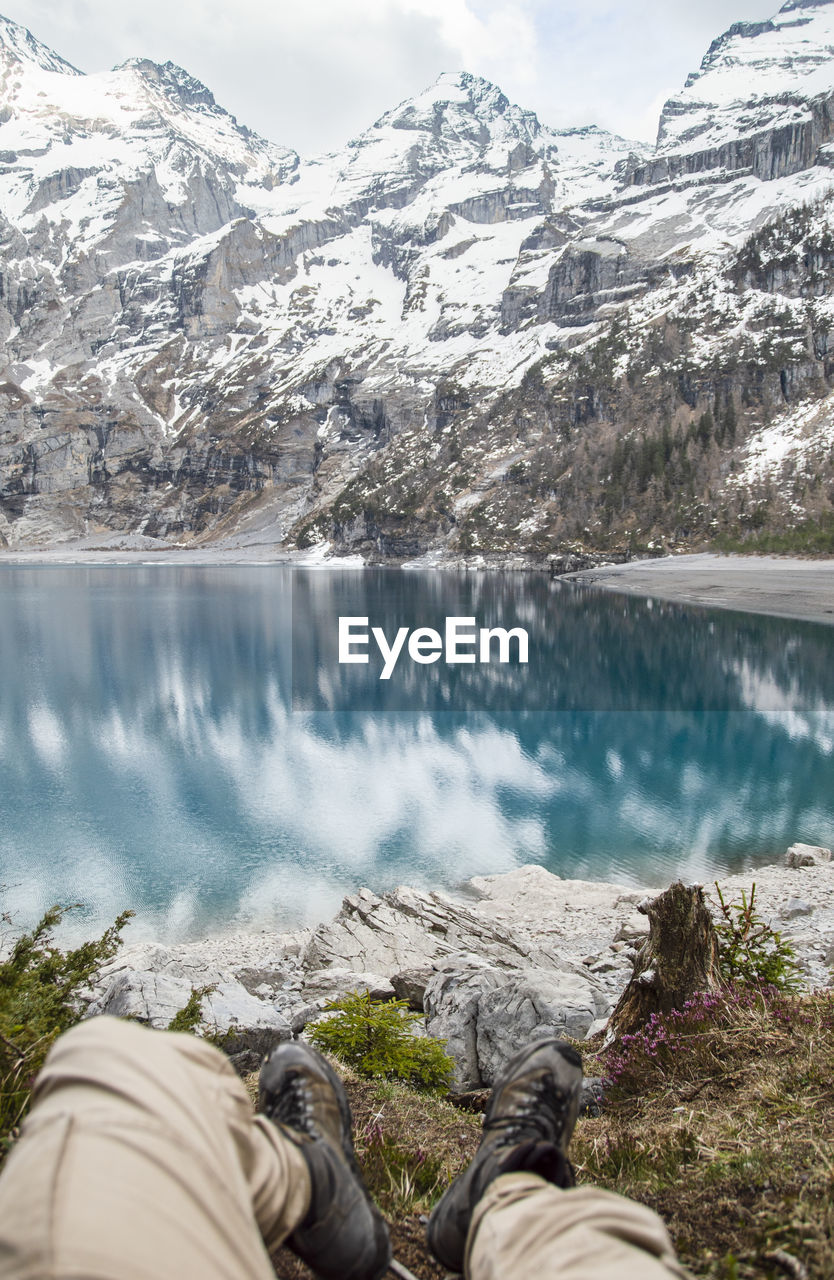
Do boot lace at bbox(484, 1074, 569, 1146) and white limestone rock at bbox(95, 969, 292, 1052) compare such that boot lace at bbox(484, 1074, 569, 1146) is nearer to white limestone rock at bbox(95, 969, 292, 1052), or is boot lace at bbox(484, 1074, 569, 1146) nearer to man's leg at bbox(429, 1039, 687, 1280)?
man's leg at bbox(429, 1039, 687, 1280)

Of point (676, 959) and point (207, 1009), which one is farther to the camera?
point (207, 1009)

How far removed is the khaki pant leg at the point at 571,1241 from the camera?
4.35 feet

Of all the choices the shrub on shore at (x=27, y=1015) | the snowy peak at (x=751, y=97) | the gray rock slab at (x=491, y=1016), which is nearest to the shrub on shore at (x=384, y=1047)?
the gray rock slab at (x=491, y=1016)

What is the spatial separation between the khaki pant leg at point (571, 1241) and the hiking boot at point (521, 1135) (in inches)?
10.2

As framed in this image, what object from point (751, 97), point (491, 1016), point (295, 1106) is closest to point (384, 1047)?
point (491, 1016)

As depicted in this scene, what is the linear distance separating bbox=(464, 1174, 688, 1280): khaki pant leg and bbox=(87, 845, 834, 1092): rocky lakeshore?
3.10m

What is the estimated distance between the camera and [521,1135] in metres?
2.10

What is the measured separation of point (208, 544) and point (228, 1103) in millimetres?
183268

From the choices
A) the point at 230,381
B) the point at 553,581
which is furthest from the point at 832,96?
the point at 230,381

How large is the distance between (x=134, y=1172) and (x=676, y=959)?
3.79m

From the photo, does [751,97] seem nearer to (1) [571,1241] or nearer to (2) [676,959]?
(2) [676,959]

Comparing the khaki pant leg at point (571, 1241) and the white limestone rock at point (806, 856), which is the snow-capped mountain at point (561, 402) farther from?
the khaki pant leg at point (571, 1241)

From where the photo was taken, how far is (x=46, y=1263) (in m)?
1.03

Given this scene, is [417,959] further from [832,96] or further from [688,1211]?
[832,96]
